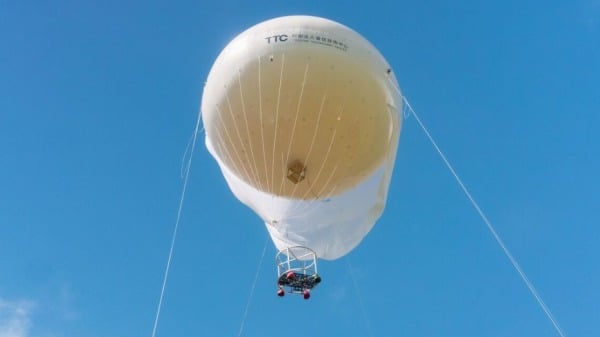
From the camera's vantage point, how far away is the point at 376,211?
21344mm

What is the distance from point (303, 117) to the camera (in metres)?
17.7

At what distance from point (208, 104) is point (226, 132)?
934mm

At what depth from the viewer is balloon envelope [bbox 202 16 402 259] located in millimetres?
17641

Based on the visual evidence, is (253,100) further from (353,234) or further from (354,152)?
(353,234)

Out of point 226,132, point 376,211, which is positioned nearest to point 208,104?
point 226,132

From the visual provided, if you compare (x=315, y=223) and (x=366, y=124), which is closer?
(x=366, y=124)

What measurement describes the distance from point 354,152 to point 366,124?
0.86m

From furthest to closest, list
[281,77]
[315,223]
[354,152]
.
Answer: [315,223] → [354,152] → [281,77]

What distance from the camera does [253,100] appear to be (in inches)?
701

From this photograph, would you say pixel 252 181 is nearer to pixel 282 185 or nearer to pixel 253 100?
pixel 282 185

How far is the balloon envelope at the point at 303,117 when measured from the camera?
17.6 m

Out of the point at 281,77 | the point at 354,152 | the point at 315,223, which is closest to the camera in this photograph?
the point at 281,77

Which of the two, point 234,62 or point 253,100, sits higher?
point 234,62

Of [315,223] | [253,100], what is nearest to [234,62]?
[253,100]
